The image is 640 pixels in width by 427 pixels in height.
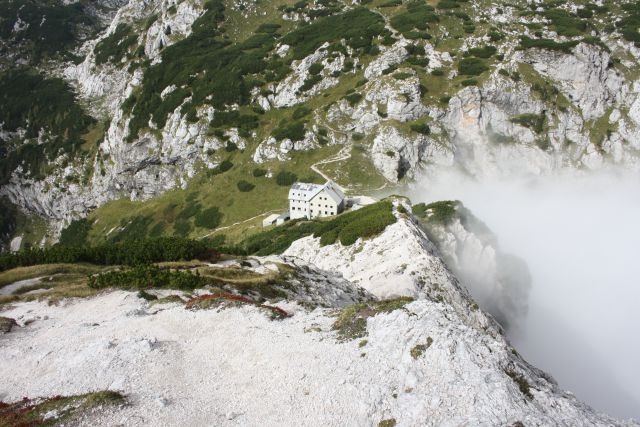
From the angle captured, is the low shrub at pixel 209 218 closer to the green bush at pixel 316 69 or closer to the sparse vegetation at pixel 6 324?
the green bush at pixel 316 69

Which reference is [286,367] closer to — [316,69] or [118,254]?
[118,254]

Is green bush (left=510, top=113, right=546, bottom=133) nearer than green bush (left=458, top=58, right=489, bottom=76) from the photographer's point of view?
Yes

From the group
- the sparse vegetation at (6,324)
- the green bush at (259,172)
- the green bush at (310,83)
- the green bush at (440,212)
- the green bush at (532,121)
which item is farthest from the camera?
the green bush at (310,83)

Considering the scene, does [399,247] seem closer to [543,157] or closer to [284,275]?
[284,275]

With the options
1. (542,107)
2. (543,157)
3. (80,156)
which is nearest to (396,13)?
(542,107)

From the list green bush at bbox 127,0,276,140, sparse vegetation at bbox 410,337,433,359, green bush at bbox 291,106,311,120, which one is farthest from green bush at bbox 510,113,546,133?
sparse vegetation at bbox 410,337,433,359

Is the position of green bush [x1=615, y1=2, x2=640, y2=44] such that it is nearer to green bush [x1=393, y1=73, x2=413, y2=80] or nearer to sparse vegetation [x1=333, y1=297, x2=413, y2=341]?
green bush [x1=393, y1=73, x2=413, y2=80]

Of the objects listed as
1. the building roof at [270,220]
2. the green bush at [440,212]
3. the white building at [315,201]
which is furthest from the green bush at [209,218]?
the green bush at [440,212]
